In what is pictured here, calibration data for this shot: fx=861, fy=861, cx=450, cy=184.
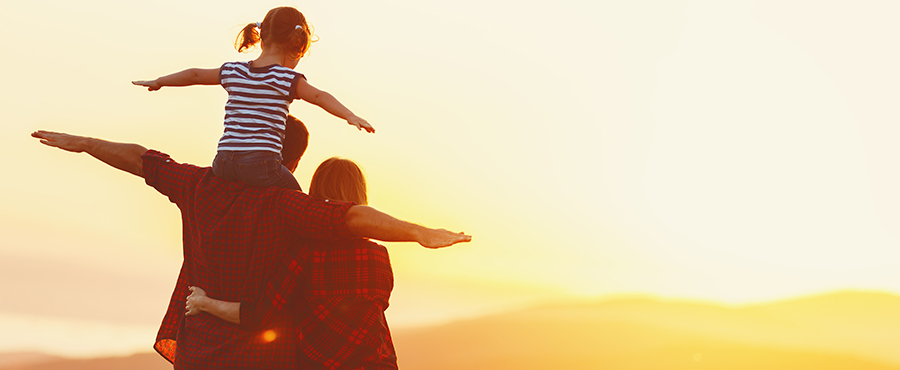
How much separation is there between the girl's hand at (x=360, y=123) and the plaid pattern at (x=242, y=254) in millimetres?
567

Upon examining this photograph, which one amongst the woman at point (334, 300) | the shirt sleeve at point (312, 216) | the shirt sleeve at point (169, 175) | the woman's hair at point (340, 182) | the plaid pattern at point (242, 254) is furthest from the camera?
the shirt sleeve at point (169, 175)

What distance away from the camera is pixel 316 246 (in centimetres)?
629

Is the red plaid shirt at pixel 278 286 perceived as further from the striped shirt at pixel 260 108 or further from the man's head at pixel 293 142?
the man's head at pixel 293 142

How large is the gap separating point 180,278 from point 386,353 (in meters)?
1.77

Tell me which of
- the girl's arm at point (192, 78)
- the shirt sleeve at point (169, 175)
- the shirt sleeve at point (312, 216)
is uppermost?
the girl's arm at point (192, 78)

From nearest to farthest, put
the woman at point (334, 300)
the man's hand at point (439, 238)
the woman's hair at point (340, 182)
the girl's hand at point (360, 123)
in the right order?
1. the man's hand at point (439, 238)
2. the girl's hand at point (360, 123)
3. the woman at point (334, 300)
4. the woman's hair at point (340, 182)

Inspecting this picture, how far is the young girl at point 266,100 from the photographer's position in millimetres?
6195

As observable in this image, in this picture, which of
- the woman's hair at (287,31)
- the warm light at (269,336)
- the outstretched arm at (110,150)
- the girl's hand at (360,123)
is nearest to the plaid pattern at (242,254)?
the warm light at (269,336)

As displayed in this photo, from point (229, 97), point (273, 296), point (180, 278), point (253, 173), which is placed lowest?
point (273, 296)

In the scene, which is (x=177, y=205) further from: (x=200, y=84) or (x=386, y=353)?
(x=386, y=353)

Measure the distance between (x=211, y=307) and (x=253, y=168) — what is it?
1045 mm

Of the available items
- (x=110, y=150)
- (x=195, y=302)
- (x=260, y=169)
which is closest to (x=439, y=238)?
(x=260, y=169)

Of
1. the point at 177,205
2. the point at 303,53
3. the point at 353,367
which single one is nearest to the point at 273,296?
the point at 353,367

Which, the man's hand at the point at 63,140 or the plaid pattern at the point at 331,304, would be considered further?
the man's hand at the point at 63,140
